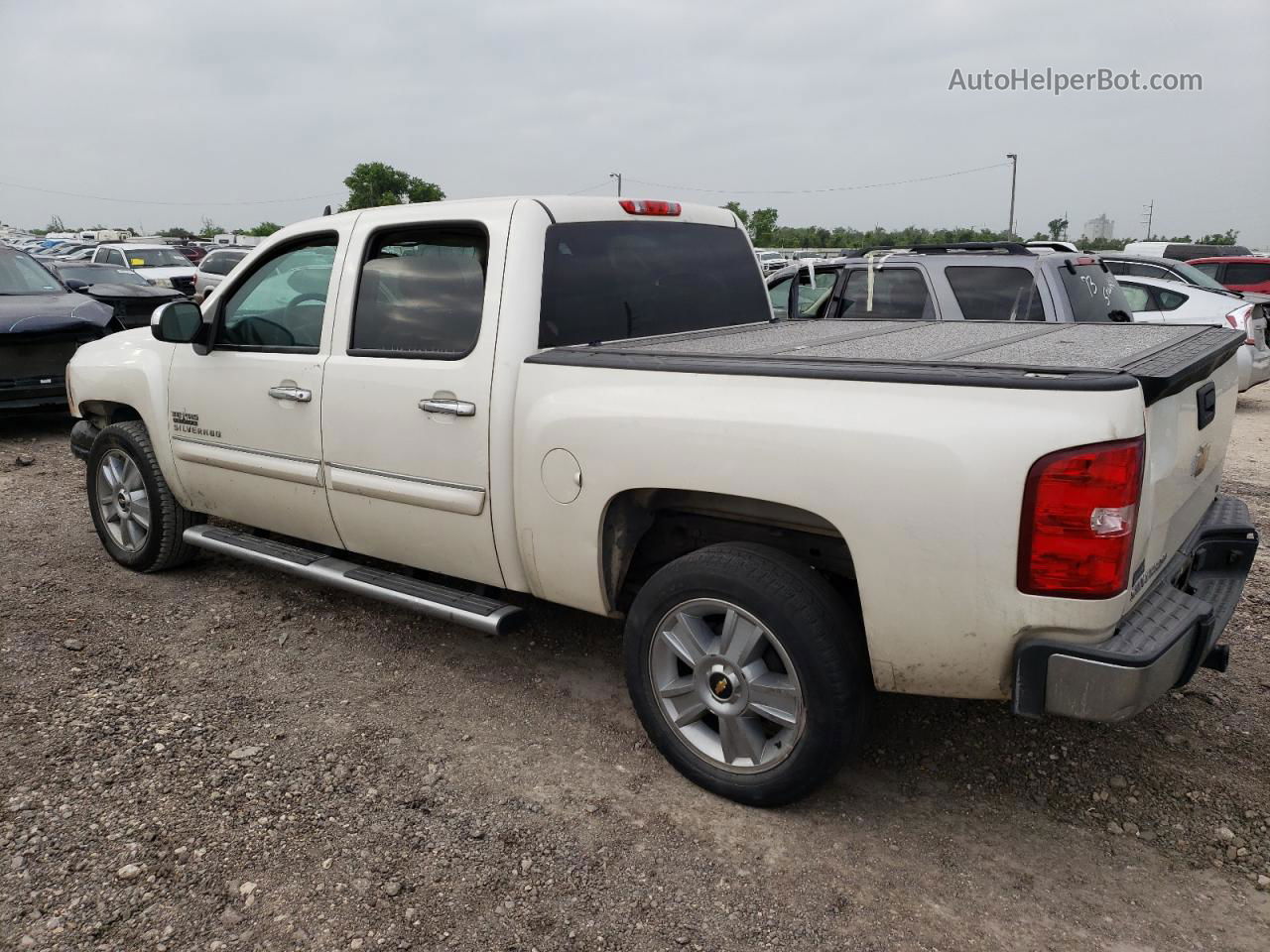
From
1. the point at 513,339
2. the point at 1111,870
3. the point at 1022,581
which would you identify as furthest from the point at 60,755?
the point at 1111,870

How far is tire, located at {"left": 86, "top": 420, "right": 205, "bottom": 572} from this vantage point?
4.75 metres

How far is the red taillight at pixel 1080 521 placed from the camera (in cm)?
221

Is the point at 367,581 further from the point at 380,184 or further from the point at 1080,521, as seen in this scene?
the point at 380,184

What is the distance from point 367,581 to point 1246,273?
17.5m

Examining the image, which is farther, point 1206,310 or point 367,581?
point 1206,310

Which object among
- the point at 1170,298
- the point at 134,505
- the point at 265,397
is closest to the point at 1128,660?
the point at 265,397

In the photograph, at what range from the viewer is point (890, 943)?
2.38 m

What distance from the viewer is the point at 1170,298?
35.7ft

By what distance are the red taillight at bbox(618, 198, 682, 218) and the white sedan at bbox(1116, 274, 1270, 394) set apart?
7.52 meters

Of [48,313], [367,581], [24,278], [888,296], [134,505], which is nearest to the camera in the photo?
[367,581]

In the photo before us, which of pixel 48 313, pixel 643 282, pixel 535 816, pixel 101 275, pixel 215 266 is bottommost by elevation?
pixel 535 816

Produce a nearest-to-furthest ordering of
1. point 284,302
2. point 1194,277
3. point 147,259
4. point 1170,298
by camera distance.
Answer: point 284,302 → point 1170,298 → point 1194,277 → point 147,259

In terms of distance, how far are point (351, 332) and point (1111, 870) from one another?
3211 millimetres

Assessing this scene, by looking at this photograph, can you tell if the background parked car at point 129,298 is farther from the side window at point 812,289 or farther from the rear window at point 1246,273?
the rear window at point 1246,273
